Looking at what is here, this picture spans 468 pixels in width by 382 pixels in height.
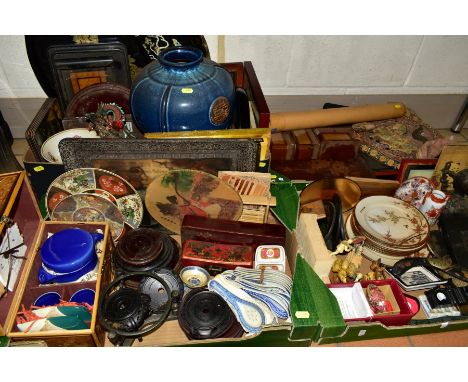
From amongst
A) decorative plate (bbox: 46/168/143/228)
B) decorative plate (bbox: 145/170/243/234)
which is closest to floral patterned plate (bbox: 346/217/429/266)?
decorative plate (bbox: 145/170/243/234)

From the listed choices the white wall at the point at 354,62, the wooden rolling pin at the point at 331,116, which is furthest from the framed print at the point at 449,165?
the white wall at the point at 354,62

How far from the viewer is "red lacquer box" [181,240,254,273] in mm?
1456

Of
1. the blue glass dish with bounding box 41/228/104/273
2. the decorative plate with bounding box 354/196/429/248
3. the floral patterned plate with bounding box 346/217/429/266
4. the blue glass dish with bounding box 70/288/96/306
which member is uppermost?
the blue glass dish with bounding box 41/228/104/273

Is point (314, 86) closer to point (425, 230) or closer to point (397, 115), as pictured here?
point (397, 115)

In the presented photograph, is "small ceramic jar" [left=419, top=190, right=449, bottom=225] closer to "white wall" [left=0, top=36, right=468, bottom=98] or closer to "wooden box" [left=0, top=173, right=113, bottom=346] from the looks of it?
"white wall" [left=0, top=36, right=468, bottom=98]

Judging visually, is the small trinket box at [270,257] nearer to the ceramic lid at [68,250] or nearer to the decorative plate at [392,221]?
the decorative plate at [392,221]

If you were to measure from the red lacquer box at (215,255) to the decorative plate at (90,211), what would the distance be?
317mm

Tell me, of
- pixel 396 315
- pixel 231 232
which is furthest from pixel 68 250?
pixel 396 315

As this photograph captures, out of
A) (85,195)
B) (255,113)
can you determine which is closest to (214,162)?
(255,113)

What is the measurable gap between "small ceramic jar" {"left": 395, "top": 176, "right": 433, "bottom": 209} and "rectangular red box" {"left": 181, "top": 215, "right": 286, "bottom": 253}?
64 cm

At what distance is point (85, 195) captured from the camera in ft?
5.03

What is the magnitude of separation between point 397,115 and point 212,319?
5.68 ft

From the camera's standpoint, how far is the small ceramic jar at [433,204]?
1.66 meters

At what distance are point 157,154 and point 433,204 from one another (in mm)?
1218
